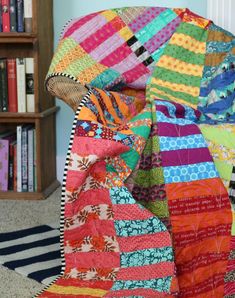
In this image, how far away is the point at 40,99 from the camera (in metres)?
2.79

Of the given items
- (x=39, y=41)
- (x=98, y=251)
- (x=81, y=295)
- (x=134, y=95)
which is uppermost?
(x=39, y=41)

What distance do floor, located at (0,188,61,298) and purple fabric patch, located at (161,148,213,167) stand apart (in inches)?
20.5

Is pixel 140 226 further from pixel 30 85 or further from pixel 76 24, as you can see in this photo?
pixel 30 85

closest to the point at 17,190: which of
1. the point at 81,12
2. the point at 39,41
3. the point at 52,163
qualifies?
the point at 52,163

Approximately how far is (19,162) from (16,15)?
2.17 feet

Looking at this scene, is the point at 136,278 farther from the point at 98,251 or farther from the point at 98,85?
the point at 98,85

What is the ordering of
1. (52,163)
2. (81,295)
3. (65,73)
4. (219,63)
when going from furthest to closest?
(52,163)
(219,63)
(65,73)
(81,295)

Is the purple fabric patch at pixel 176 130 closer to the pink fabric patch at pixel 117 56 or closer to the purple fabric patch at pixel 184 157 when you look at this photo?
the purple fabric patch at pixel 184 157

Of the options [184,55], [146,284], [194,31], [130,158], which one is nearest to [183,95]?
[184,55]

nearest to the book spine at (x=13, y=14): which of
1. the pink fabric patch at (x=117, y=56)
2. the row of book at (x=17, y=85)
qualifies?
the row of book at (x=17, y=85)

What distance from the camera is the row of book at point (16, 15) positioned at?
273 centimetres

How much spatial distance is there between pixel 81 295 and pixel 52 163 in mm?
1458

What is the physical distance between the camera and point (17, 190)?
2.85 m

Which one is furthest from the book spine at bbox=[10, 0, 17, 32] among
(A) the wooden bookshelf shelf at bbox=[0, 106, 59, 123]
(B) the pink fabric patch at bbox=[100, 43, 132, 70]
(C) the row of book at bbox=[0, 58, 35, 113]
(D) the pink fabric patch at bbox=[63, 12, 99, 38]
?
(B) the pink fabric patch at bbox=[100, 43, 132, 70]
